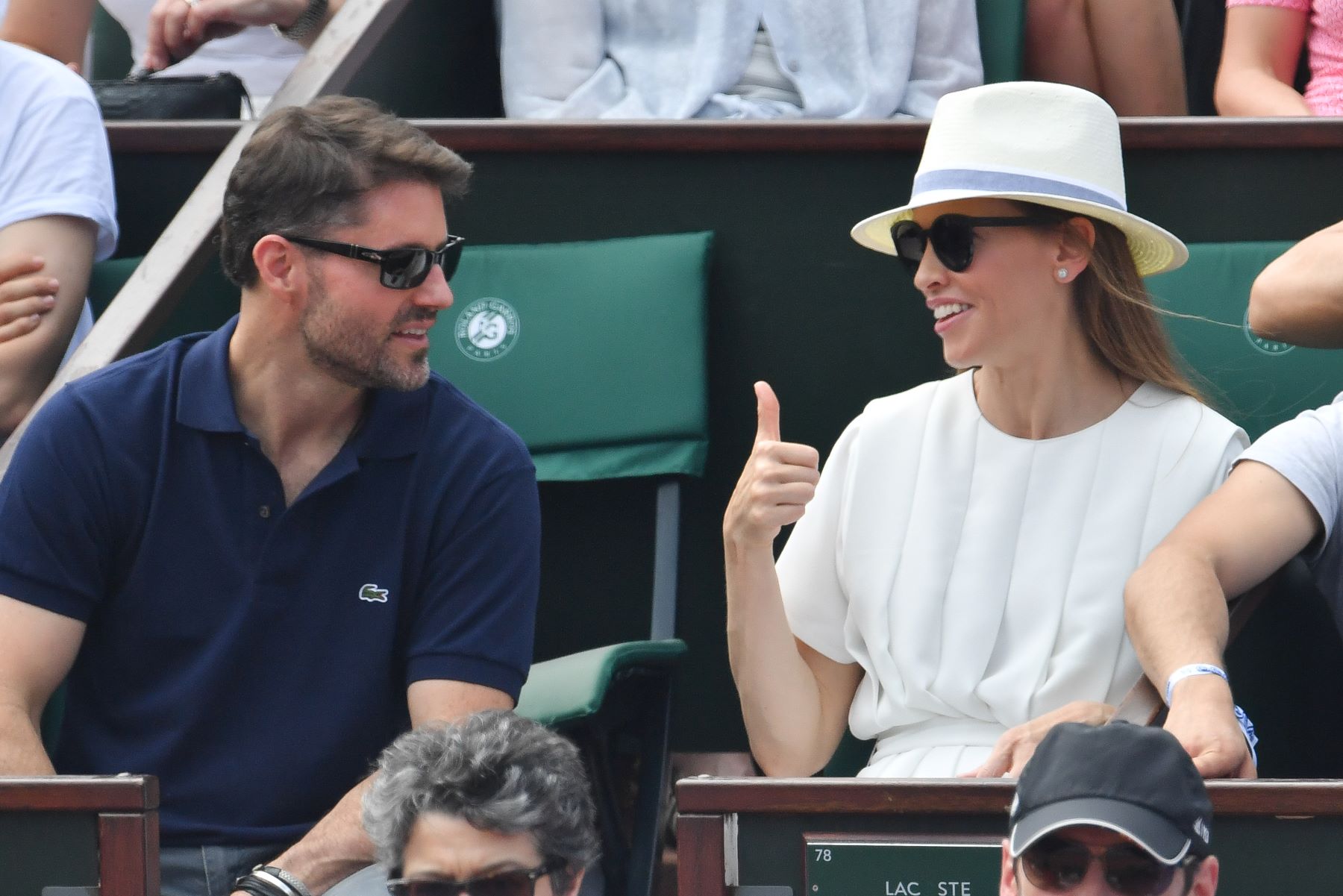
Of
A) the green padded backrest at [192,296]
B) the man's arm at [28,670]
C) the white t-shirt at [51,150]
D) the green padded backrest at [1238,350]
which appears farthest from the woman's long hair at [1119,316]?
the white t-shirt at [51,150]

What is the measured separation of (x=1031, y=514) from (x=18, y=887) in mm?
1358

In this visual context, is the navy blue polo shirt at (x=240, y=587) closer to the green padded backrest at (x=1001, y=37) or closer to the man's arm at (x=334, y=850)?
the man's arm at (x=334, y=850)

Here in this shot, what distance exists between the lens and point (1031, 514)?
248cm

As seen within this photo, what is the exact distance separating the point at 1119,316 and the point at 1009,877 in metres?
1.14

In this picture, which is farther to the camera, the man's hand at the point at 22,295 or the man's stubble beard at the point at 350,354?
the man's hand at the point at 22,295

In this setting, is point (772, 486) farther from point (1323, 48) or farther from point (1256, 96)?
point (1323, 48)

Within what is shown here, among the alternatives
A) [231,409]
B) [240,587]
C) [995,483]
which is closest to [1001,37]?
[995,483]

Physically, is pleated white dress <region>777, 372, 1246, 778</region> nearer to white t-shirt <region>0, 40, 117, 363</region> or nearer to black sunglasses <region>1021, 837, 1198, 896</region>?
black sunglasses <region>1021, 837, 1198, 896</region>

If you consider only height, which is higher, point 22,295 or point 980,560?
point 22,295

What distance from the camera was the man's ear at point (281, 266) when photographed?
97.0 inches

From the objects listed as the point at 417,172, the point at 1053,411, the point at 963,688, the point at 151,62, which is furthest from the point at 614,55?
the point at 963,688

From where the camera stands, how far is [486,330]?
3203mm

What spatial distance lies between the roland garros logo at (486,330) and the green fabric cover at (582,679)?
0.79 metres

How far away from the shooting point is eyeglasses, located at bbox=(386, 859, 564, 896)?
67.5 inches
